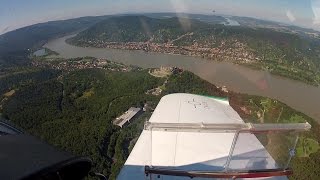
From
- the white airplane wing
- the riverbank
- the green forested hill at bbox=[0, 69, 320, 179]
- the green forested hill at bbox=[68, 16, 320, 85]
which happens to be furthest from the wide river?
the white airplane wing

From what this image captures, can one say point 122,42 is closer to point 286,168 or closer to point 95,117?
point 95,117

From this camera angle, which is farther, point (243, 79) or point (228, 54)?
point (228, 54)

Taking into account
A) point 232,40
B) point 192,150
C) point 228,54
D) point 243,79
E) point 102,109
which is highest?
point 192,150

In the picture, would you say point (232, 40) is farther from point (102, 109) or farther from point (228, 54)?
point (102, 109)

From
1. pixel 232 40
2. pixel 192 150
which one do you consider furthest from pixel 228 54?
pixel 192 150

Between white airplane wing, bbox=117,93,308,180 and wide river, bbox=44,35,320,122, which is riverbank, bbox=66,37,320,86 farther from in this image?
white airplane wing, bbox=117,93,308,180

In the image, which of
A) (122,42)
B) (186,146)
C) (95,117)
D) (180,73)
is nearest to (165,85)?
(180,73)
